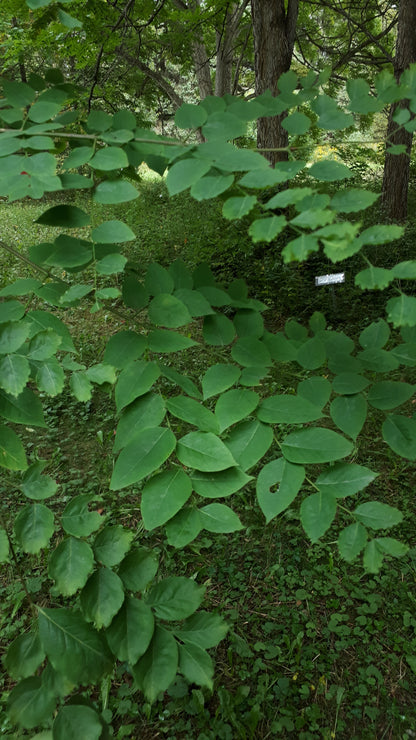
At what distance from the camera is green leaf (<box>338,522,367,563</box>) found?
0.83 metres

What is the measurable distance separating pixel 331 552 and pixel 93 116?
2492mm

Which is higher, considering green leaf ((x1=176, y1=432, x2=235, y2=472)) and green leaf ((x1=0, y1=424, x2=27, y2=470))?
green leaf ((x1=0, y1=424, x2=27, y2=470))

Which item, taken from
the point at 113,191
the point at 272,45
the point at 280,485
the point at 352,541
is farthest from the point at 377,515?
the point at 272,45

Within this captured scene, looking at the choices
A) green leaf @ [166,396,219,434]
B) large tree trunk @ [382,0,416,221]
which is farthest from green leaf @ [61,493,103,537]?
large tree trunk @ [382,0,416,221]

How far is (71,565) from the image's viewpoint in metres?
0.79

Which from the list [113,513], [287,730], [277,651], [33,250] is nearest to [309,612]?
[277,651]

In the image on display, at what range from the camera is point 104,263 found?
895 mm

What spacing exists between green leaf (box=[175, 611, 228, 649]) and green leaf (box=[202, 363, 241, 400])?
39 cm

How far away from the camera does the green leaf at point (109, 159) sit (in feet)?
2.78

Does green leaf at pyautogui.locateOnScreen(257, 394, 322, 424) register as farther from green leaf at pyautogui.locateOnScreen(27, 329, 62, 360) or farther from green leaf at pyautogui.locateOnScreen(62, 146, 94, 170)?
green leaf at pyautogui.locateOnScreen(62, 146, 94, 170)

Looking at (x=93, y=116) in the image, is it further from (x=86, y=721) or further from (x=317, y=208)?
Result: (x=86, y=721)

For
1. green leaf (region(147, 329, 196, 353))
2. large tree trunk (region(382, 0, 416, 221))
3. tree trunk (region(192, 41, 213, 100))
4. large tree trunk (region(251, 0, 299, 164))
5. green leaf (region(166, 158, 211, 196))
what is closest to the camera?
green leaf (region(166, 158, 211, 196))

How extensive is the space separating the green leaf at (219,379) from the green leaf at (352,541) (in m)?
0.34

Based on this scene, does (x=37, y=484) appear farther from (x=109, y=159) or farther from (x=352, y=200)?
(x=352, y=200)
